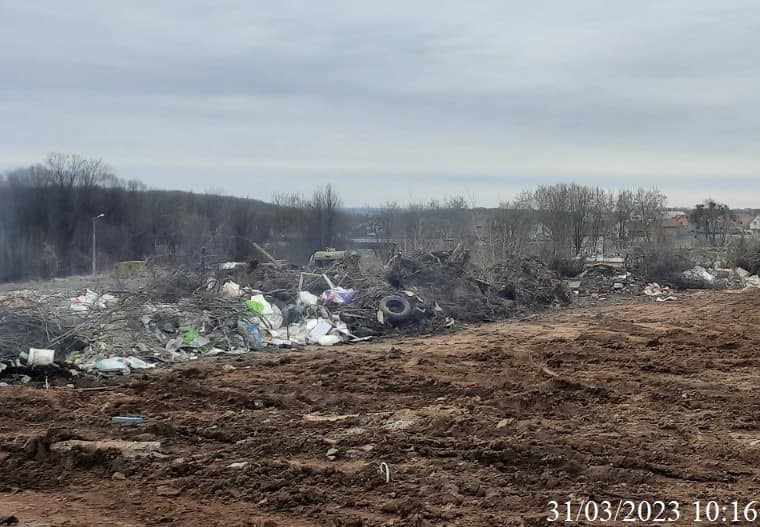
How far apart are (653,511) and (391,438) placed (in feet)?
7.65

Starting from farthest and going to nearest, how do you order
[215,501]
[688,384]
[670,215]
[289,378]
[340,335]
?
[670,215], [340,335], [289,378], [688,384], [215,501]

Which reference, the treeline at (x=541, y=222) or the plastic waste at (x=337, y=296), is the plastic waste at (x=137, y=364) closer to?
the plastic waste at (x=337, y=296)

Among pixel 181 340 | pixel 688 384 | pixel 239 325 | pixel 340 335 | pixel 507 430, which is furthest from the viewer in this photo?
pixel 340 335

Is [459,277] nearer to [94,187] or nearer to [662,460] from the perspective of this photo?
[662,460]

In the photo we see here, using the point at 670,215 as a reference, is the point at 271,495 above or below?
below

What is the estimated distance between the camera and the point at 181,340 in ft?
36.6

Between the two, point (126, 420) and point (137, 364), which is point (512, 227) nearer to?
point (137, 364)

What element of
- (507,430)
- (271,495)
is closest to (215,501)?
(271,495)

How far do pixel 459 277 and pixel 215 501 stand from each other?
12.4 metres

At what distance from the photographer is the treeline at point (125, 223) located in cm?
2180

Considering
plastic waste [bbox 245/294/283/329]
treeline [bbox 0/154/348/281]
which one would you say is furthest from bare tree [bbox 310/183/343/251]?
plastic waste [bbox 245/294/283/329]

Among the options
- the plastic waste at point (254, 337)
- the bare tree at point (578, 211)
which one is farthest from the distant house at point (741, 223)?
the plastic waste at point (254, 337)

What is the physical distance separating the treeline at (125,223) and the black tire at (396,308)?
20.8 ft

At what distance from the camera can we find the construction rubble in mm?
9766
